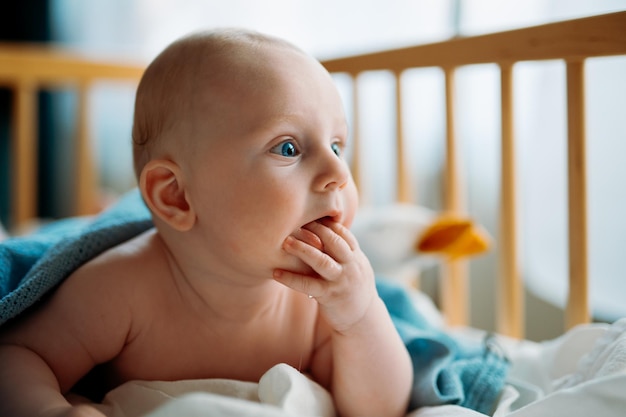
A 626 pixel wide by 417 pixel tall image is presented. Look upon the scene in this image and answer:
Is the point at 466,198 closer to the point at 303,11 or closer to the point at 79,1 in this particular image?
the point at 303,11

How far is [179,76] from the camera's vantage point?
2.54ft

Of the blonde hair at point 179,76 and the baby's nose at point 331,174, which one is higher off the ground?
the blonde hair at point 179,76

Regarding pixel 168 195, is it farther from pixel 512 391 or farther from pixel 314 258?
pixel 512 391

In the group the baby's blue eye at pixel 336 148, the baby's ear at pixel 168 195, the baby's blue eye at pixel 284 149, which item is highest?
the baby's blue eye at pixel 284 149

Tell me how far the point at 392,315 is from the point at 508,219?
23 centimetres

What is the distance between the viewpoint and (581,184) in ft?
3.07

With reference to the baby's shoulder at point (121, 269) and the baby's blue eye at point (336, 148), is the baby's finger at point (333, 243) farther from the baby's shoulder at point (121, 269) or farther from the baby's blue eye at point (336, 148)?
the baby's shoulder at point (121, 269)

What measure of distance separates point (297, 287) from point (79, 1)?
218 centimetres

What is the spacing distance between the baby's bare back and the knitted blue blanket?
30mm

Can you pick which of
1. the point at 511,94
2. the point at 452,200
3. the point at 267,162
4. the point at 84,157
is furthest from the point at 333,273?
the point at 84,157

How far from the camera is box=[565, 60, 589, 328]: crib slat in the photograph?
36.2 inches

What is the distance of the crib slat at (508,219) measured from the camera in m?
1.05

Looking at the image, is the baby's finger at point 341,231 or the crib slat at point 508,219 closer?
the baby's finger at point 341,231

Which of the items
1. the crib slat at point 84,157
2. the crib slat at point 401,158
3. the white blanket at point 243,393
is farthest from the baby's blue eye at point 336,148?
the crib slat at point 84,157
